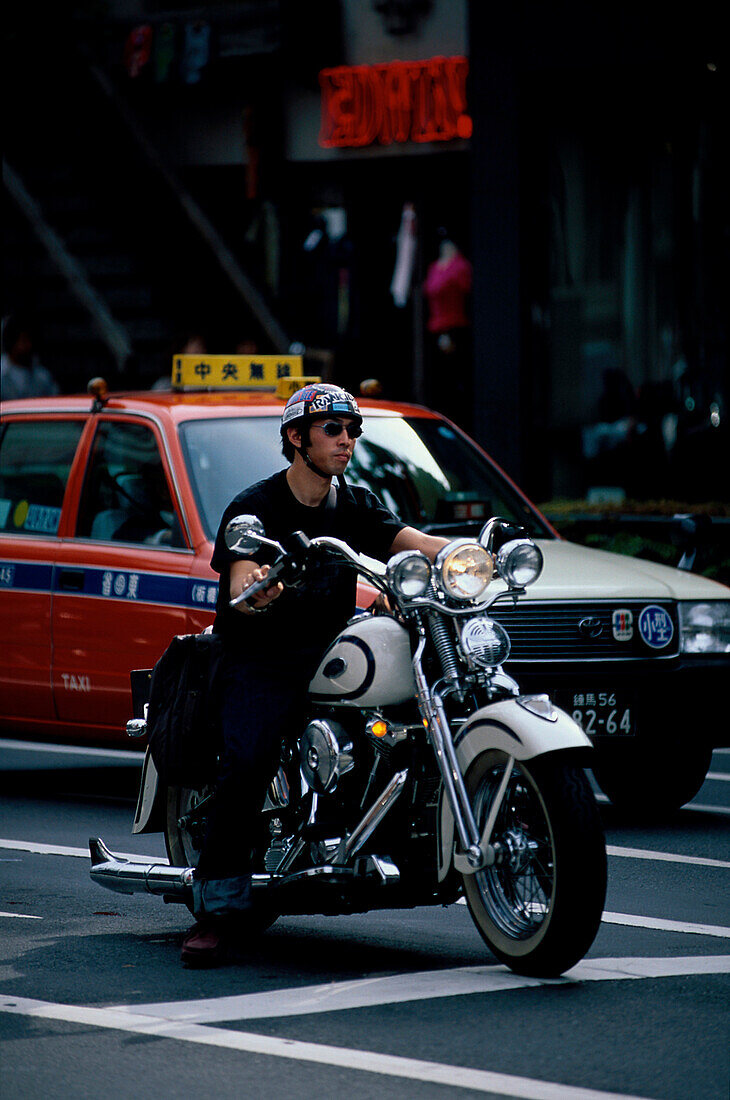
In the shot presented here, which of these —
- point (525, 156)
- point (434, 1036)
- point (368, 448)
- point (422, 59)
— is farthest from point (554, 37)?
point (434, 1036)

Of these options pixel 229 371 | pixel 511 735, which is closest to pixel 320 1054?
pixel 511 735

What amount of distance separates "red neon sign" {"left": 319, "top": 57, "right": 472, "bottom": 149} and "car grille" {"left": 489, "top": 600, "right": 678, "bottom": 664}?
1117 centimetres

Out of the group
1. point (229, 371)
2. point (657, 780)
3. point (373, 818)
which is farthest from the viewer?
point (229, 371)

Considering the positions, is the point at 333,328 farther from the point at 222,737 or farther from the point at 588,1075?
the point at 588,1075

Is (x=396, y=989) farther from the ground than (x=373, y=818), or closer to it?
closer to it

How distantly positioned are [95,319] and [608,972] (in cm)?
1538

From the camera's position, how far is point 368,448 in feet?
32.5

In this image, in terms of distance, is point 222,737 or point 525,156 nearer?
point 222,737

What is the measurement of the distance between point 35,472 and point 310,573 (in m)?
4.36

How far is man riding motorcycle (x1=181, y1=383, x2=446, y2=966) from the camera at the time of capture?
6.13 meters

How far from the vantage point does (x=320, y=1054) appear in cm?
517

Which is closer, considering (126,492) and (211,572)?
(211,572)

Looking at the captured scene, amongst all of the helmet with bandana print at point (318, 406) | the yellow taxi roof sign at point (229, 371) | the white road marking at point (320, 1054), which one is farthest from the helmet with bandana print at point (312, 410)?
the yellow taxi roof sign at point (229, 371)

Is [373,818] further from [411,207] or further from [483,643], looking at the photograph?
[411,207]
